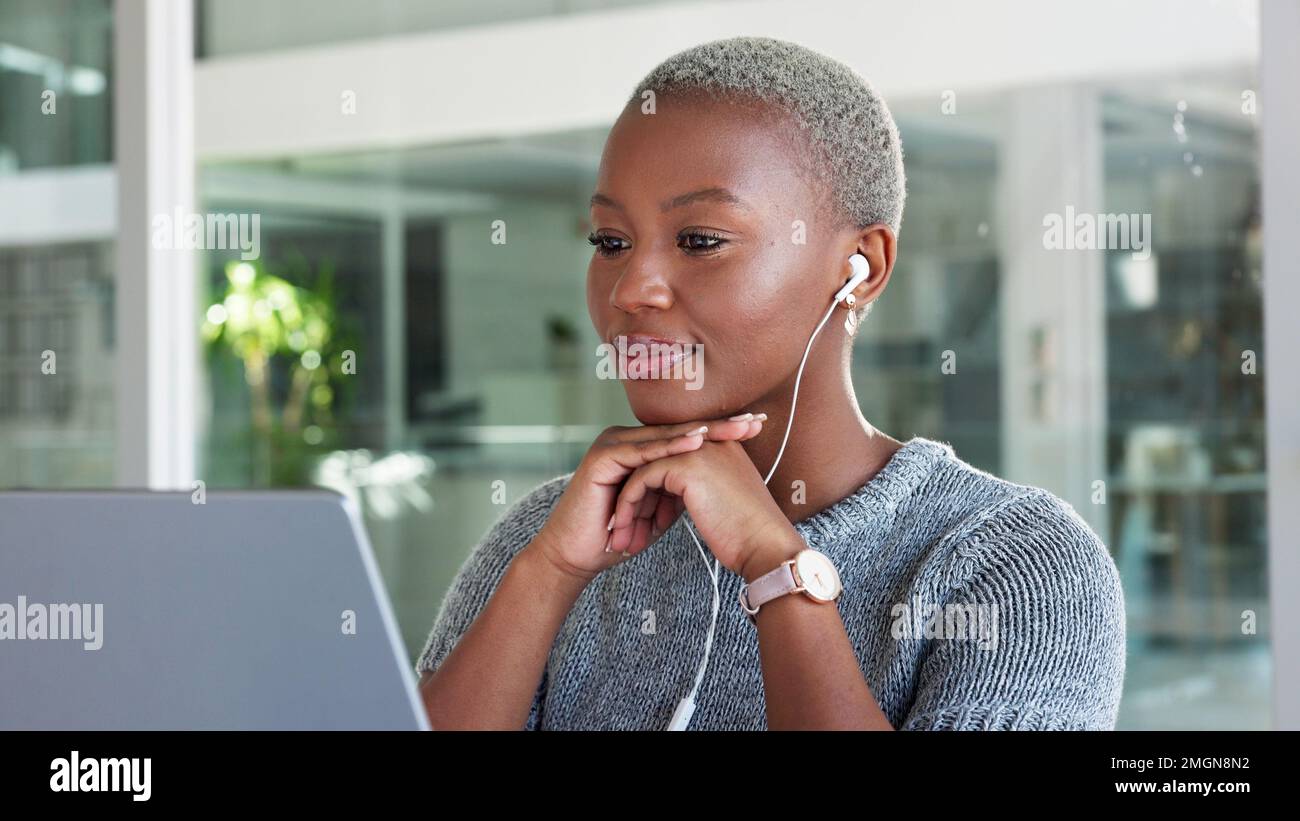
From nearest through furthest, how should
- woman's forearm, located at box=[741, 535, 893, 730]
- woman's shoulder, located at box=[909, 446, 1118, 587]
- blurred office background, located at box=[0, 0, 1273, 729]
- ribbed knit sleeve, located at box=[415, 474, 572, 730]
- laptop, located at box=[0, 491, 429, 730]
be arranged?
laptop, located at box=[0, 491, 429, 730]
woman's forearm, located at box=[741, 535, 893, 730]
woman's shoulder, located at box=[909, 446, 1118, 587]
ribbed knit sleeve, located at box=[415, 474, 572, 730]
blurred office background, located at box=[0, 0, 1273, 729]

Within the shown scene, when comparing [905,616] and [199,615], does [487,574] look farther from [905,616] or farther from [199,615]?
[199,615]

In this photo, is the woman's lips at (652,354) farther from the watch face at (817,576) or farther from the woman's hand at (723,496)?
the watch face at (817,576)

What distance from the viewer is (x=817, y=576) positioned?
111 centimetres

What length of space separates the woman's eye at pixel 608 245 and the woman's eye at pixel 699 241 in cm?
8

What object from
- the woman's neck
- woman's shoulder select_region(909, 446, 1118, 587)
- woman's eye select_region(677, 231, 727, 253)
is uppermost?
woman's eye select_region(677, 231, 727, 253)

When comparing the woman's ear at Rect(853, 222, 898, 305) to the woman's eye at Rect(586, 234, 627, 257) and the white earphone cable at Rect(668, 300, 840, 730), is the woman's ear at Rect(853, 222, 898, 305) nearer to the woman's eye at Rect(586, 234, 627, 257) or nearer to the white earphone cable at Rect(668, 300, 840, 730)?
the white earphone cable at Rect(668, 300, 840, 730)

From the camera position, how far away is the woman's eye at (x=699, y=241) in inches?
47.7

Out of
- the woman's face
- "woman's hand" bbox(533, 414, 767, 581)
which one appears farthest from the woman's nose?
"woman's hand" bbox(533, 414, 767, 581)

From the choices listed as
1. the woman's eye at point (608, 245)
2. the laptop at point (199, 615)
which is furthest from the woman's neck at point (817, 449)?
the laptop at point (199, 615)

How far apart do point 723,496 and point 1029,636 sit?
→ 0.28 meters

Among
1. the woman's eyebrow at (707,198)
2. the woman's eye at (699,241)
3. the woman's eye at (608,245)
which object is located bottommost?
the woman's eye at (699,241)

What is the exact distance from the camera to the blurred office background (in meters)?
3.23

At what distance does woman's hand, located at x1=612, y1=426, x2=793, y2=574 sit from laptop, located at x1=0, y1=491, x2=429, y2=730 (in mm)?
479

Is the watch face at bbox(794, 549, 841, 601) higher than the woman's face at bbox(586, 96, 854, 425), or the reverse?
the woman's face at bbox(586, 96, 854, 425)
